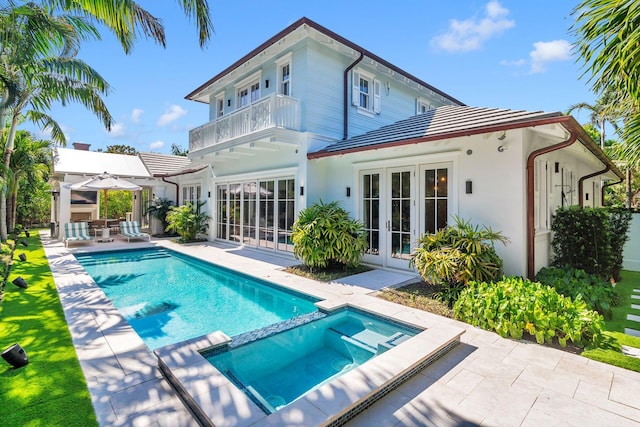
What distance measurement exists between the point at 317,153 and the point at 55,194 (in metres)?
18.0

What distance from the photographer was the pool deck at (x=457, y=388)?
3.11 meters

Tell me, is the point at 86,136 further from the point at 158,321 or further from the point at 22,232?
the point at 158,321

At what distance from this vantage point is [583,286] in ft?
21.4

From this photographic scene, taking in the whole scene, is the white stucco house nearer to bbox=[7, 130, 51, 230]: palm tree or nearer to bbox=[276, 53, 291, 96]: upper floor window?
bbox=[276, 53, 291, 96]: upper floor window

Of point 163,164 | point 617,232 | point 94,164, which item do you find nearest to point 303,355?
→ point 617,232

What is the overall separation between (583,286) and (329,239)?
5.89 meters

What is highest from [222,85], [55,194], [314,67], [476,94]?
[476,94]

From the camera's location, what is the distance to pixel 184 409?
3240 mm

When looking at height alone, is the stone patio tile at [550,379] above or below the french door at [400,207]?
below

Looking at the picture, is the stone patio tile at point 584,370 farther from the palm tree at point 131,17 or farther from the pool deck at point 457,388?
the palm tree at point 131,17

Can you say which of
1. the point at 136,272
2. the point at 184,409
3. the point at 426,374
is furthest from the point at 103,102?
the point at 426,374

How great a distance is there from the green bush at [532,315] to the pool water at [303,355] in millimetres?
1224

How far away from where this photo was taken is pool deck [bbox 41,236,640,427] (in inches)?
122

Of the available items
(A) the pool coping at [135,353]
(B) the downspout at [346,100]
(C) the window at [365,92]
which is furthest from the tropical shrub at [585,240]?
(C) the window at [365,92]
